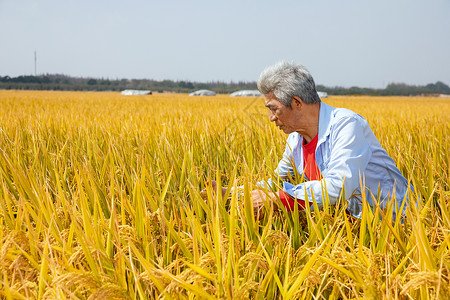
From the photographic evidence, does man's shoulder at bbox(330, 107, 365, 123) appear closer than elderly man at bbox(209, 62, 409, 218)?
No

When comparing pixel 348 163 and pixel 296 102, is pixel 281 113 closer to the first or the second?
pixel 296 102

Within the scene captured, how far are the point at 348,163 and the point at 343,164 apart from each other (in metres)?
0.02

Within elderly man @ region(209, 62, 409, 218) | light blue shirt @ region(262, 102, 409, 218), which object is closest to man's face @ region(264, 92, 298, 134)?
elderly man @ region(209, 62, 409, 218)

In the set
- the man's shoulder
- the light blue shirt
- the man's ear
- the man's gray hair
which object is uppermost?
the man's gray hair

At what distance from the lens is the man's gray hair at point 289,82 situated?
1543 mm

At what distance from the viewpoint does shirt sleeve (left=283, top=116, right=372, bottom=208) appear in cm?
135

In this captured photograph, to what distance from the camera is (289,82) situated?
1.54 m

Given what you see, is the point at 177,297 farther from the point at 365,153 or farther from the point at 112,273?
the point at 365,153

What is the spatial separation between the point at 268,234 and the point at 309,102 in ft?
2.54

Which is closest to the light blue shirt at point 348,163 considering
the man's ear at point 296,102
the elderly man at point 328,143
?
the elderly man at point 328,143

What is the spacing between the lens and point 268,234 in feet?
3.37

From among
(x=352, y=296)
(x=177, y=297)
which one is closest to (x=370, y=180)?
(x=352, y=296)

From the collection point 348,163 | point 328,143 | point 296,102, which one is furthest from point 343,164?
point 296,102

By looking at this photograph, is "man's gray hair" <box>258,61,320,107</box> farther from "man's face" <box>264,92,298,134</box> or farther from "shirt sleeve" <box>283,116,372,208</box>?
"shirt sleeve" <box>283,116,372,208</box>
